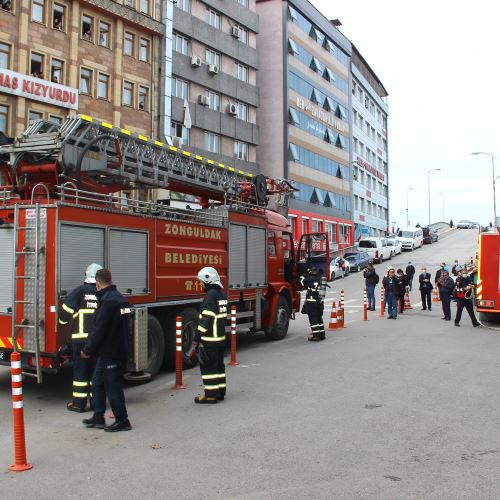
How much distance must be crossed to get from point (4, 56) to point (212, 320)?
21.7 metres

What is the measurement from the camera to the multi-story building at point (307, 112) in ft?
154

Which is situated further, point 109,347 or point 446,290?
point 446,290

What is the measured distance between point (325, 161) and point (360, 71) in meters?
21.2

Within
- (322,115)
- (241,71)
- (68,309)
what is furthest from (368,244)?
(68,309)

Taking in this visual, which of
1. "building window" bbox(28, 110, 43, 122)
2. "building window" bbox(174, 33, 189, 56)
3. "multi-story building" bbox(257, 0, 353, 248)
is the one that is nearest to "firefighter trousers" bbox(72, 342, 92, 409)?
"building window" bbox(28, 110, 43, 122)

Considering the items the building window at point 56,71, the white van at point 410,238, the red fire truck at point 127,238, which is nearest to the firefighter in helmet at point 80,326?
the red fire truck at point 127,238

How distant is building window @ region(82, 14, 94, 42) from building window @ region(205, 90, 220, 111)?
1003cm

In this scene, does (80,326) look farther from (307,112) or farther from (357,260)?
(307,112)

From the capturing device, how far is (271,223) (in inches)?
555

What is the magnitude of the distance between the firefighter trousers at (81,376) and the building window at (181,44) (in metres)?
31.1

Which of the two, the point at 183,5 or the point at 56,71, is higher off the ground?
the point at 183,5

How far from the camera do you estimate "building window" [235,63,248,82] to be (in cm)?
4191

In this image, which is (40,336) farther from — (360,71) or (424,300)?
(360,71)

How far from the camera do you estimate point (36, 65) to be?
26.2m
